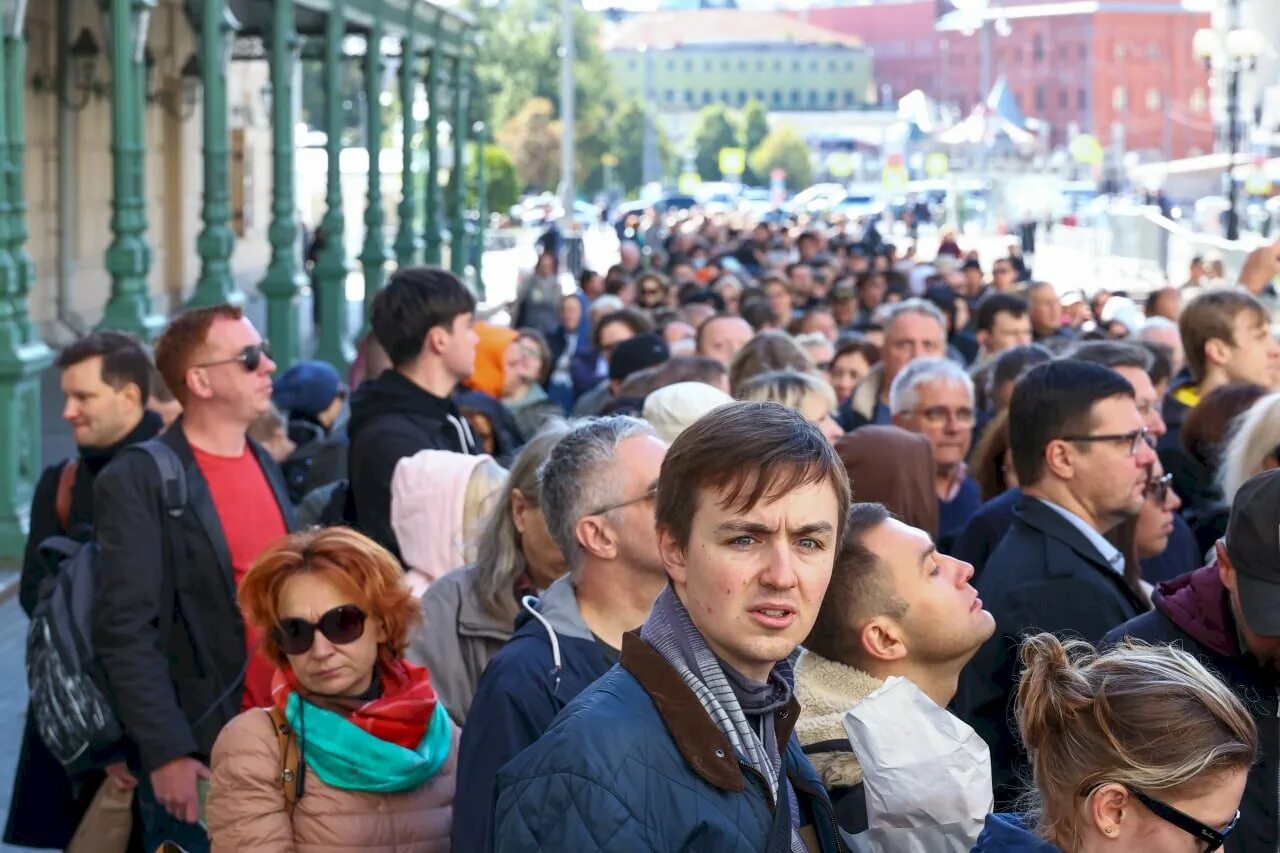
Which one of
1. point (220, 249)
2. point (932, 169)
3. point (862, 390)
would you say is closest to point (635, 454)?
point (862, 390)

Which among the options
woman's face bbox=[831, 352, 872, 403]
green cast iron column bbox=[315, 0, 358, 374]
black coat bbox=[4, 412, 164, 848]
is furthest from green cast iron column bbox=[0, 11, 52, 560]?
green cast iron column bbox=[315, 0, 358, 374]

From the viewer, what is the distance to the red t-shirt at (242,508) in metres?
5.76

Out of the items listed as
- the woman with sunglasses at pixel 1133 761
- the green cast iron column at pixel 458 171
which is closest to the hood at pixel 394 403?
the woman with sunglasses at pixel 1133 761

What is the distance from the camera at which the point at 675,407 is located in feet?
19.7

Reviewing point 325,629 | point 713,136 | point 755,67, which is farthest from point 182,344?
point 755,67

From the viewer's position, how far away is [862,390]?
9438mm

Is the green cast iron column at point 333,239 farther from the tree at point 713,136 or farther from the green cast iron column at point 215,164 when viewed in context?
the tree at point 713,136

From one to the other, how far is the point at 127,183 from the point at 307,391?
4292 mm

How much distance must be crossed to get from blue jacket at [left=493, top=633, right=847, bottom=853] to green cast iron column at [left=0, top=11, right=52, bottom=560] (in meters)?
8.65

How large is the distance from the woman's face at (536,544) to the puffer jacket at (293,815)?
607 millimetres

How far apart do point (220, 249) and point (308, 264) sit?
17.0 metres

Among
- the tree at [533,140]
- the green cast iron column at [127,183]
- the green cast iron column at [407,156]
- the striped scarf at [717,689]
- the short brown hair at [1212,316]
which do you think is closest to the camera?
the striped scarf at [717,689]

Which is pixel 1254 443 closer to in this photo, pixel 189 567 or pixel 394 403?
pixel 394 403

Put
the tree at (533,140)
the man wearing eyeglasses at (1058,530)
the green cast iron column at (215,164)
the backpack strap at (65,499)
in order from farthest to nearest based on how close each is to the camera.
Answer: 1. the tree at (533,140)
2. the green cast iron column at (215,164)
3. the backpack strap at (65,499)
4. the man wearing eyeglasses at (1058,530)
